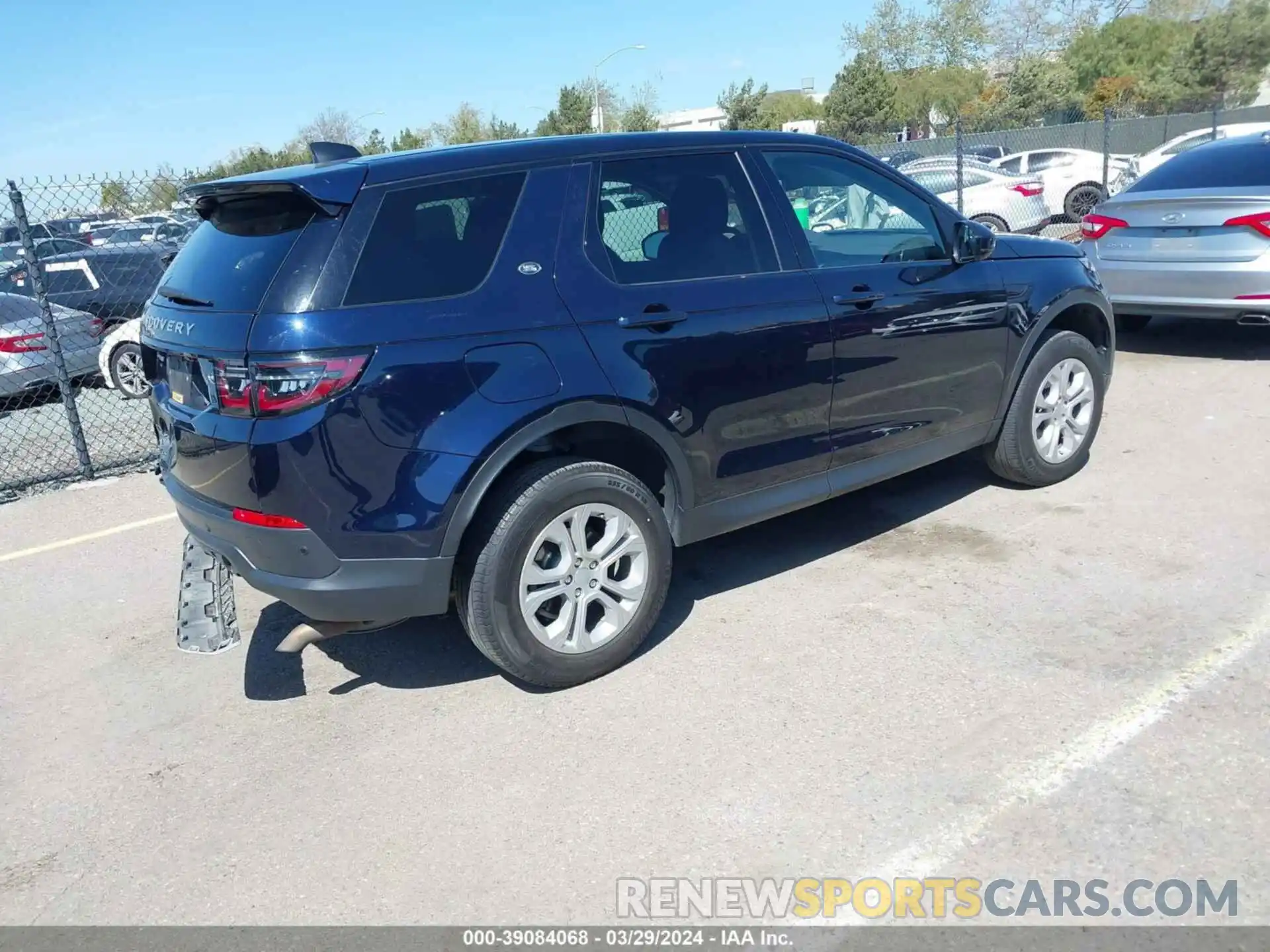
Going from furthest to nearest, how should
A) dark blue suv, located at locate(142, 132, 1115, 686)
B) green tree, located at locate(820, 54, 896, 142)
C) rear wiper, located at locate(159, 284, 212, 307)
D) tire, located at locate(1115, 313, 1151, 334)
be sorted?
A: green tree, located at locate(820, 54, 896, 142) → tire, located at locate(1115, 313, 1151, 334) → rear wiper, located at locate(159, 284, 212, 307) → dark blue suv, located at locate(142, 132, 1115, 686)

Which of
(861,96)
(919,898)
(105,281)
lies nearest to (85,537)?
(919,898)

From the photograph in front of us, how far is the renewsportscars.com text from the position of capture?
2.60m

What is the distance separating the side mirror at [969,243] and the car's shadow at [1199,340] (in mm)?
4314

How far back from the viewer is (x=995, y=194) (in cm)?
1589

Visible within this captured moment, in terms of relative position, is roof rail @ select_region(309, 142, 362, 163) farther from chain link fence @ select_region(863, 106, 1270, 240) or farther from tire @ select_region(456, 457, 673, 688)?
chain link fence @ select_region(863, 106, 1270, 240)

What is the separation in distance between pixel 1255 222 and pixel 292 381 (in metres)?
6.92

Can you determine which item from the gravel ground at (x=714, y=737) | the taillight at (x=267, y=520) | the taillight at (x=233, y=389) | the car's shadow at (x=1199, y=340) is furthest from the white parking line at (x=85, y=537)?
the car's shadow at (x=1199, y=340)

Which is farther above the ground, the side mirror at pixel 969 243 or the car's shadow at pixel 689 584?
the side mirror at pixel 969 243

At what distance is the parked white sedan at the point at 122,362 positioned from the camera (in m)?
10.1

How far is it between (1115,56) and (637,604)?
6119 cm

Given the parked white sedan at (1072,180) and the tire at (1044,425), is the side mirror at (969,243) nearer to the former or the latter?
the tire at (1044,425)

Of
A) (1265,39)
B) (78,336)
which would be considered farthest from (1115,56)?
(78,336)

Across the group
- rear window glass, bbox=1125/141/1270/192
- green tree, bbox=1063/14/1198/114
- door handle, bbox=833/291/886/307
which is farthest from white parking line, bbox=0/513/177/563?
green tree, bbox=1063/14/1198/114

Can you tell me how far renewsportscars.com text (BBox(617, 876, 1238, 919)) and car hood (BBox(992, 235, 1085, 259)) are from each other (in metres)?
3.22
